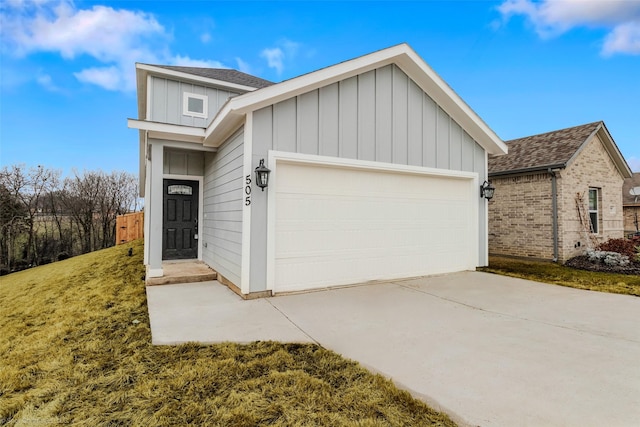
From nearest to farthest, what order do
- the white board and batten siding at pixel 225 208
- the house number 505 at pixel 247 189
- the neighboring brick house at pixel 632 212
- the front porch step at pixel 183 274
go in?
the house number 505 at pixel 247 189 → the white board and batten siding at pixel 225 208 → the front porch step at pixel 183 274 → the neighboring brick house at pixel 632 212

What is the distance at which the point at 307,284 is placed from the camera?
5.38 metres

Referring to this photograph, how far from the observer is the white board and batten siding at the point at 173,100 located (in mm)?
7852

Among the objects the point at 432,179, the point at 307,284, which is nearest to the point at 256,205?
the point at 307,284

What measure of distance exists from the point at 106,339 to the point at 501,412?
3.80m

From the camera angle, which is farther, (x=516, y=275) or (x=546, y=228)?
(x=546, y=228)

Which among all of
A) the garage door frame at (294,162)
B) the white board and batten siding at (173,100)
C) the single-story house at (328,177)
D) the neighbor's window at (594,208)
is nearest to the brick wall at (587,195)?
the neighbor's window at (594,208)

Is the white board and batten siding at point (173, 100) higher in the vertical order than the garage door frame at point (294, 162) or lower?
higher

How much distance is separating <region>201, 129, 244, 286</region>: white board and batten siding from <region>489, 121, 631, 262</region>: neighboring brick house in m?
8.50

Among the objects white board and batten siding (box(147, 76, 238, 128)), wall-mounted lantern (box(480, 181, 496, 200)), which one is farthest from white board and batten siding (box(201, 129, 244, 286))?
wall-mounted lantern (box(480, 181, 496, 200))

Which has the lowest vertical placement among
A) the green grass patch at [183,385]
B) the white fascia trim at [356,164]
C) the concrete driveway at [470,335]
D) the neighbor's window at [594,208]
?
the green grass patch at [183,385]

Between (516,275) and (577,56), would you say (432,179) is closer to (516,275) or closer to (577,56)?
(516,275)

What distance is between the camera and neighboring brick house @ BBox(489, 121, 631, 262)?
9.03 meters

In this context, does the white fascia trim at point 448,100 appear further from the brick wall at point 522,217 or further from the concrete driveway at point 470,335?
the concrete driveway at point 470,335

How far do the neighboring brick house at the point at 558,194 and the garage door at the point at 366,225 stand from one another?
350 cm
